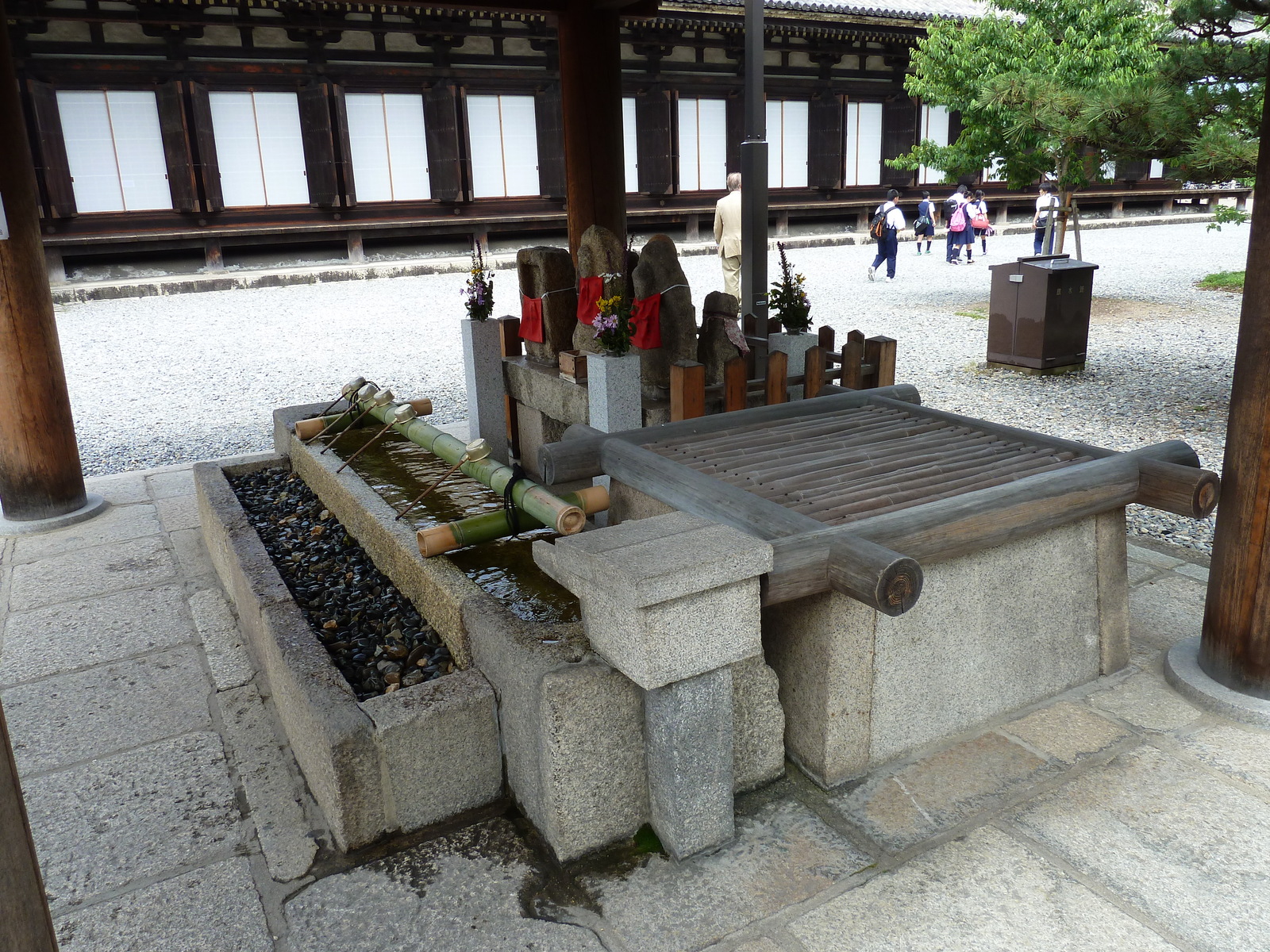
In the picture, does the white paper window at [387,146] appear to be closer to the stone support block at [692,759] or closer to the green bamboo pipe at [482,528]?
the green bamboo pipe at [482,528]

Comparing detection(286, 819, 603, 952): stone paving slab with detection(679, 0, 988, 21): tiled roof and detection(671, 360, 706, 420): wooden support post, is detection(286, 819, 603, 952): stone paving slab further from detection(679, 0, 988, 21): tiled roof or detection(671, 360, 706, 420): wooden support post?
detection(679, 0, 988, 21): tiled roof

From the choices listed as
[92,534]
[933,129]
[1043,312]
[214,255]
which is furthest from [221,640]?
[933,129]

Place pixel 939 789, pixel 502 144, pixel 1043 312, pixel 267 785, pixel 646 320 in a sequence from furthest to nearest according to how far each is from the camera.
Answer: pixel 502 144 → pixel 1043 312 → pixel 646 320 → pixel 267 785 → pixel 939 789

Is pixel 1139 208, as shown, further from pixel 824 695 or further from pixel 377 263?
pixel 824 695

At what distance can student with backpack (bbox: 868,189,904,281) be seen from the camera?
1394 cm

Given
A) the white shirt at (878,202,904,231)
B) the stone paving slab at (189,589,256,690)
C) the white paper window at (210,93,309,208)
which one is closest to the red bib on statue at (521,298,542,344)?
the stone paving slab at (189,589,256,690)

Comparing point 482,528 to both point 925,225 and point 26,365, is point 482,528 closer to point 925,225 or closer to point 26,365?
point 26,365

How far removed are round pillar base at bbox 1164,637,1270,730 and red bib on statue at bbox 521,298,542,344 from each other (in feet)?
11.2

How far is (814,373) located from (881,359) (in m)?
0.42

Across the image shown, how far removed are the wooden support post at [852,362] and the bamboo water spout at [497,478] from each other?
163 centimetres

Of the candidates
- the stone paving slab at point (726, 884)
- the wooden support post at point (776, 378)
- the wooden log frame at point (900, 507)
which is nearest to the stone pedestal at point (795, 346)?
the wooden support post at point (776, 378)

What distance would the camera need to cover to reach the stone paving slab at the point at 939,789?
252 cm

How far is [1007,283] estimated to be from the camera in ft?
28.3

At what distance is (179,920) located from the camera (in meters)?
2.30
